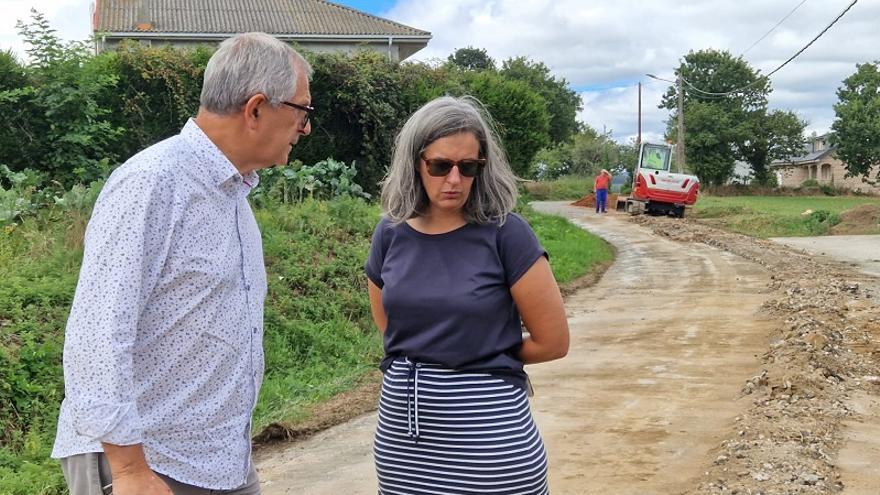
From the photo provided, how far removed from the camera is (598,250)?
19438 millimetres

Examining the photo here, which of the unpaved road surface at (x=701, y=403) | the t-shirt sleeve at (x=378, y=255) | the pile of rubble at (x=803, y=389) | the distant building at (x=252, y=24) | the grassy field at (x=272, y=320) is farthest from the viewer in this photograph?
the distant building at (x=252, y=24)

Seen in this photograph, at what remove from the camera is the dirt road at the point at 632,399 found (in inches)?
212

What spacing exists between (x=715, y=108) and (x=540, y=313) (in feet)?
200

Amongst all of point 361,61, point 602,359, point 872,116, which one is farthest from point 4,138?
point 872,116

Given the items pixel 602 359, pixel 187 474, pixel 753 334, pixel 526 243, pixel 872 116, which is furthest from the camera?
pixel 872 116

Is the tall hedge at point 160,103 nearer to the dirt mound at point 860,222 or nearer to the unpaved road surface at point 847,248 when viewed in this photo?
the unpaved road surface at point 847,248

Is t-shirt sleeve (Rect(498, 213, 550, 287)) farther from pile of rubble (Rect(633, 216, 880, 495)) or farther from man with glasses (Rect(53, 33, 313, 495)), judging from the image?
pile of rubble (Rect(633, 216, 880, 495))

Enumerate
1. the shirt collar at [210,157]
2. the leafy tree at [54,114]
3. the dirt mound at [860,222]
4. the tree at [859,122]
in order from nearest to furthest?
the shirt collar at [210,157], the leafy tree at [54,114], the dirt mound at [860,222], the tree at [859,122]

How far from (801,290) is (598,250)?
23.0 ft

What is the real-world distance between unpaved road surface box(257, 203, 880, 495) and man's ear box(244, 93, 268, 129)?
10.8ft

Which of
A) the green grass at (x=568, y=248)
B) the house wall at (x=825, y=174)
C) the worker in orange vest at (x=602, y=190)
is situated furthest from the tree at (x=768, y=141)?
the green grass at (x=568, y=248)

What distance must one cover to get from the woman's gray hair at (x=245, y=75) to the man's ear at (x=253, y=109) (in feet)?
0.04

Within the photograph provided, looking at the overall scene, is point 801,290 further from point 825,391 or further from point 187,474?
point 187,474

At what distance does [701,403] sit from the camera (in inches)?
278
